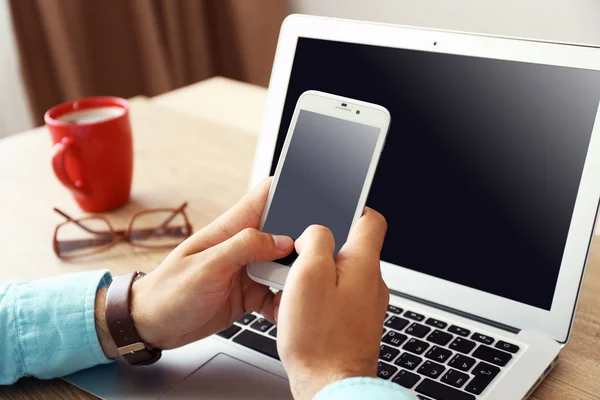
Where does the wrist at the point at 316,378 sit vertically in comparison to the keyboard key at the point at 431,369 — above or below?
above

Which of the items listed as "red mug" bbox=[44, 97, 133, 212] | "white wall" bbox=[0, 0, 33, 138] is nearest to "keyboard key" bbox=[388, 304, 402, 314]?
"red mug" bbox=[44, 97, 133, 212]

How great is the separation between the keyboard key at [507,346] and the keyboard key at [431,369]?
7 cm

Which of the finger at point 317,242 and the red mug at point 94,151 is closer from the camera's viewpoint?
the finger at point 317,242

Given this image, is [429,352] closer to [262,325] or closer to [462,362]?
[462,362]

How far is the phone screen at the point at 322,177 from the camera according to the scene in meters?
0.62

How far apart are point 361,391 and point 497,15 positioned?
1670 millimetres

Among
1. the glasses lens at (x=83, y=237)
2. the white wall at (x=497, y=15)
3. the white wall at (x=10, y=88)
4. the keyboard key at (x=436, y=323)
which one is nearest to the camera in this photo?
the keyboard key at (x=436, y=323)

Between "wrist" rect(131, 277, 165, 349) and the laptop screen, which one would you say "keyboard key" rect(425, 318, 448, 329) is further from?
"wrist" rect(131, 277, 165, 349)

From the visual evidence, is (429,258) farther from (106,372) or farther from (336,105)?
(106,372)

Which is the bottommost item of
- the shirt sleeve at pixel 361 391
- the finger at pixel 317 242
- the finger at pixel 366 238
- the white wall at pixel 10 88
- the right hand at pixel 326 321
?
the white wall at pixel 10 88

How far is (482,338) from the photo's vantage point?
25.7 inches

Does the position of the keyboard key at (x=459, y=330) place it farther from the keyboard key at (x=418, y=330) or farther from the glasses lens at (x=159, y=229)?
the glasses lens at (x=159, y=229)

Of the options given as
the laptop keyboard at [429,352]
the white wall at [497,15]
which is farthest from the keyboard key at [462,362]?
the white wall at [497,15]

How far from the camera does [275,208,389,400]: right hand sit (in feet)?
1.64
